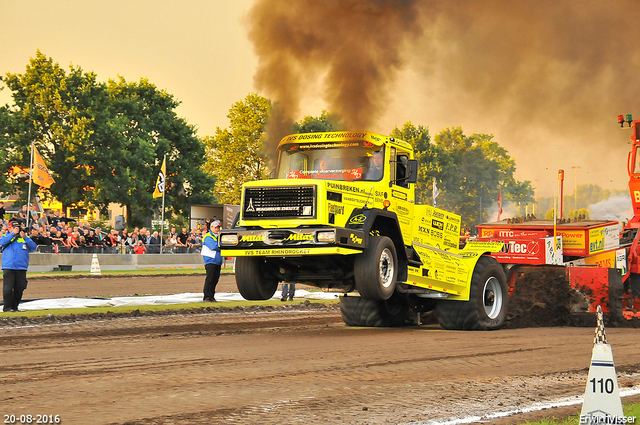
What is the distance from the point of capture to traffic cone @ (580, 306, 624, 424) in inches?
253

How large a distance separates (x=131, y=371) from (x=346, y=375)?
2.41 m

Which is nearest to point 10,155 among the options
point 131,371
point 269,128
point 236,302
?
point 236,302

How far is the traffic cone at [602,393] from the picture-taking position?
6.43m

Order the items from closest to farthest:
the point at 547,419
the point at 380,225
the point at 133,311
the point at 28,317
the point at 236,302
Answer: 1. the point at 547,419
2. the point at 380,225
3. the point at 28,317
4. the point at 133,311
5. the point at 236,302

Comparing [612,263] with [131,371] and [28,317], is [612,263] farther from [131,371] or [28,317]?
[28,317]

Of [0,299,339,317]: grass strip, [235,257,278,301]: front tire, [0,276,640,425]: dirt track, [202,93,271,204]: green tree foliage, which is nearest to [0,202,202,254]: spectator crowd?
[202,93,271,204]: green tree foliage

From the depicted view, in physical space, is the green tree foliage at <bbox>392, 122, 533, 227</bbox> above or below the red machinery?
above

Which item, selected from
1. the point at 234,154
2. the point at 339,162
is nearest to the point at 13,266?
the point at 339,162

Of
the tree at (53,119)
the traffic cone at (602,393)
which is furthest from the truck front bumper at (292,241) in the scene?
the tree at (53,119)

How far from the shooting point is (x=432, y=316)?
15508 millimetres

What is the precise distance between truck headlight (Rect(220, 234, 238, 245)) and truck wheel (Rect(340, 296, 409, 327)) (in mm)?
3571

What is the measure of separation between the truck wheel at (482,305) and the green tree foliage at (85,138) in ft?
161

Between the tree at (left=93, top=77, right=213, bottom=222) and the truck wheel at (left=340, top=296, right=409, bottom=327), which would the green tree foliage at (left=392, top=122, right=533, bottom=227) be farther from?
the truck wheel at (left=340, top=296, right=409, bottom=327)

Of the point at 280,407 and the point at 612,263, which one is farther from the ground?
the point at 612,263
